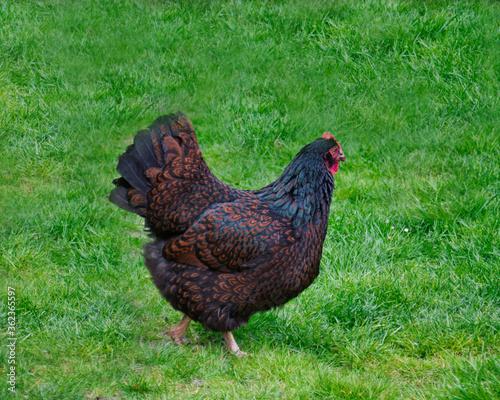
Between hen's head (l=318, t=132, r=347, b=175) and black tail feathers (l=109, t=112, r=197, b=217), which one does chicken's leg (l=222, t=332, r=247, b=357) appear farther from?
hen's head (l=318, t=132, r=347, b=175)

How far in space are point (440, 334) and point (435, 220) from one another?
1.26m

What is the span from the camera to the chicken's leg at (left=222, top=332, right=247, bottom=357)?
3.81 m

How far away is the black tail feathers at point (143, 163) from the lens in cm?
402

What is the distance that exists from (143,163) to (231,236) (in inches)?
33.1

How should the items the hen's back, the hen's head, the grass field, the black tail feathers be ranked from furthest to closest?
1. the black tail feathers
2. the hen's back
3. the hen's head
4. the grass field

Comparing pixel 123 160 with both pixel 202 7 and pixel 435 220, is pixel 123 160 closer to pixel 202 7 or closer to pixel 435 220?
pixel 435 220

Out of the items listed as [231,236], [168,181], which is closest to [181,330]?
[231,236]

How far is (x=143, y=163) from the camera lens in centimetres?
405

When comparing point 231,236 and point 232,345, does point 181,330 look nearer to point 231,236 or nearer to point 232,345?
point 232,345

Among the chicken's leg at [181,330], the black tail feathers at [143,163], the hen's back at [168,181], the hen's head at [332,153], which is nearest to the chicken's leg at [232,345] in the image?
the chicken's leg at [181,330]

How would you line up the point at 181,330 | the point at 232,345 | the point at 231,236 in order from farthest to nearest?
the point at 181,330
the point at 232,345
the point at 231,236

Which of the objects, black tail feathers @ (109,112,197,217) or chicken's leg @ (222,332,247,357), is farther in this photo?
black tail feathers @ (109,112,197,217)

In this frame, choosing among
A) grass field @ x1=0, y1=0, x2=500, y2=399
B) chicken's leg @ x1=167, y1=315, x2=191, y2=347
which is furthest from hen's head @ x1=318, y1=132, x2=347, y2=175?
chicken's leg @ x1=167, y1=315, x2=191, y2=347

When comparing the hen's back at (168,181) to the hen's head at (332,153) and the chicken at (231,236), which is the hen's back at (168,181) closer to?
the chicken at (231,236)
